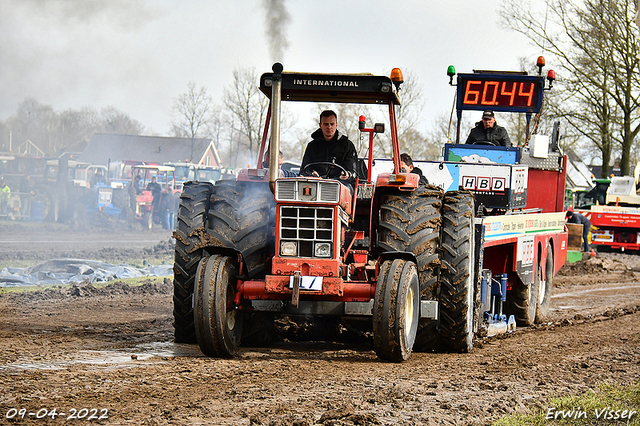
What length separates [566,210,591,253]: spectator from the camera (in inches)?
880

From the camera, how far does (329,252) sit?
6.48 metres

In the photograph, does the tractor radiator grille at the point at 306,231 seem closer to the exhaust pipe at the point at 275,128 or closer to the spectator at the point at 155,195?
the exhaust pipe at the point at 275,128

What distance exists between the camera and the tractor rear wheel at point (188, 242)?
7.07m

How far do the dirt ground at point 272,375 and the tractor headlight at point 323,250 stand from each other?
95cm

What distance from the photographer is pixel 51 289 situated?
39.5 ft

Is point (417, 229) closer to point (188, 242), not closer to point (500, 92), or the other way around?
point (188, 242)

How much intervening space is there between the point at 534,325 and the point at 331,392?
608cm

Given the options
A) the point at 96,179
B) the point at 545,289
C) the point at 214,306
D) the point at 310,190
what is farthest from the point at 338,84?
the point at 96,179

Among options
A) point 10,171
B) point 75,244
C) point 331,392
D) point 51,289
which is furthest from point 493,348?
point 10,171

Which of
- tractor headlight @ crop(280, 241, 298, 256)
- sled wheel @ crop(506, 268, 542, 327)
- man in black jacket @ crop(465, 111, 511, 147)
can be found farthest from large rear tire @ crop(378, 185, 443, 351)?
man in black jacket @ crop(465, 111, 511, 147)

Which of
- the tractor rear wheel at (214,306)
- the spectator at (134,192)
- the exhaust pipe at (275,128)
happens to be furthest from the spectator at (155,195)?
the exhaust pipe at (275,128)

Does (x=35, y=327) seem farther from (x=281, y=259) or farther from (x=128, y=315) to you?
(x=281, y=259)

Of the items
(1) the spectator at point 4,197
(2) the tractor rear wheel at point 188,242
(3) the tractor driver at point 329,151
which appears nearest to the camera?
(2) the tractor rear wheel at point 188,242

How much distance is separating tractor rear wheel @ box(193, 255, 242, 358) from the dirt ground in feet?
0.50
